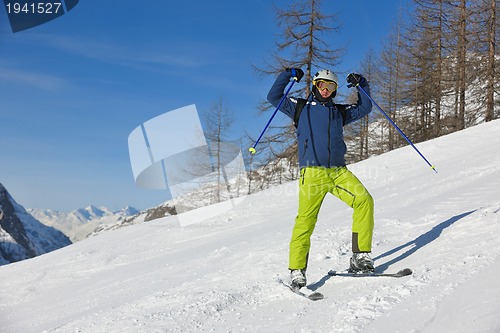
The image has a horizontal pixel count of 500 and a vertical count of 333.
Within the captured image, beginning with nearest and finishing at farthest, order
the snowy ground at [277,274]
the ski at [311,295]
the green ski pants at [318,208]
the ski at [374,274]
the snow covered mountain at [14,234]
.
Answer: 1. the snowy ground at [277,274]
2. the ski at [311,295]
3. the ski at [374,274]
4. the green ski pants at [318,208]
5. the snow covered mountain at [14,234]

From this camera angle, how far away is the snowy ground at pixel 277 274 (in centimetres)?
300

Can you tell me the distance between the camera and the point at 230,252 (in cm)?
Result: 667

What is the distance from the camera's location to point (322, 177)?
4121mm

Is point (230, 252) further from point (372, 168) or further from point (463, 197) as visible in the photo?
point (372, 168)

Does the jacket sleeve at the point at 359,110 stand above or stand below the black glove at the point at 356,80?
below

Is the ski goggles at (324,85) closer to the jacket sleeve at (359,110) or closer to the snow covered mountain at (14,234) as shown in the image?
the jacket sleeve at (359,110)

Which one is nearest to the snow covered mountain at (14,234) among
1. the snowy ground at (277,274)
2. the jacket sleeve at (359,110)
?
the snowy ground at (277,274)

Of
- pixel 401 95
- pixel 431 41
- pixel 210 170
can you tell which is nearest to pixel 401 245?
pixel 210 170

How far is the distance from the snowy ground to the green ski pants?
381mm

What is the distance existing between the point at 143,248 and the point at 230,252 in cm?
318

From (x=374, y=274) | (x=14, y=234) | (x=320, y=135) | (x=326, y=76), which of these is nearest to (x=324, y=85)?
(x=326, y=76)

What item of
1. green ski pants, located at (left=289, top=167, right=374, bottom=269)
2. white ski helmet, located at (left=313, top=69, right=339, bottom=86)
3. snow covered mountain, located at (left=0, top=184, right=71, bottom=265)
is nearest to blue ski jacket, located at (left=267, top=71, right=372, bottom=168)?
green ski pants, located at (left=289, top=167, right=374, bottom=269)

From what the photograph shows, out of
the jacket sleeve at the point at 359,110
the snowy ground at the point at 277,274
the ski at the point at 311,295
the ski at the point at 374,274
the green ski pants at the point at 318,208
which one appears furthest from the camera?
the jacket sleeve at the point at 359,110

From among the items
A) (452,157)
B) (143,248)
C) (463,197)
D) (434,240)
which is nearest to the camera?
(434,240)
